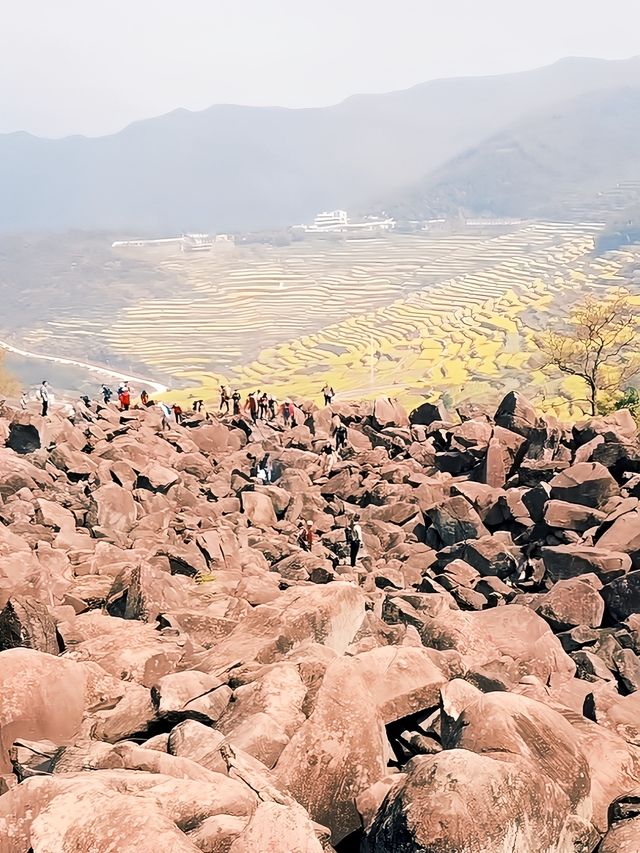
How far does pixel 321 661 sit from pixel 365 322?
130 m

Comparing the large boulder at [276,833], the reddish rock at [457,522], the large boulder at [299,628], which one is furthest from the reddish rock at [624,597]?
the large boulder at [276,833]

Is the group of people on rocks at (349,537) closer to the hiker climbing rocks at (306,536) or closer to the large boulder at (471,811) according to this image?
the hiker climbing rocks at (306,536)

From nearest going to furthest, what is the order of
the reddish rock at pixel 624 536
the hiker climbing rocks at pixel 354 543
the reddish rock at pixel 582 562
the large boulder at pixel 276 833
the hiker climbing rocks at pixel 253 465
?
the large boulder at pixel 276 833 → the reddish rock at pixel 582 562 → the reddish rock at pixel 624 536 → the hiker climbing rocks at pixel 354 543 → the hiker climbing rocks at pixel 253 465

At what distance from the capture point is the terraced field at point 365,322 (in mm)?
89375

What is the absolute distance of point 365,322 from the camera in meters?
136

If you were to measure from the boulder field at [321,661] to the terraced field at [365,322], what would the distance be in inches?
1414

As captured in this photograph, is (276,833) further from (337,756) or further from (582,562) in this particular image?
(582,562)

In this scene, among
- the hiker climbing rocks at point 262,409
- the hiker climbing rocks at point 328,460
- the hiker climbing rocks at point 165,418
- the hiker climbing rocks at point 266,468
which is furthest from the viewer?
the hiker climbing rocks at point 262,409

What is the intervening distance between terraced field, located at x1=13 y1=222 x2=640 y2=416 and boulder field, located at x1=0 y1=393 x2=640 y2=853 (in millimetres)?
35905

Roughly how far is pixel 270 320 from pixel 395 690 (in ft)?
472

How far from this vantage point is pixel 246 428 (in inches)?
1232

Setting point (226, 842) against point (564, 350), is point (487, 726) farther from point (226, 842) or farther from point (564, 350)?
point (564, 350)

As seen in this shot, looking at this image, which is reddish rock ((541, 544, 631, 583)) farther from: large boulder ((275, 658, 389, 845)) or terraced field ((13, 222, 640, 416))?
terraced field ((13, 222, 640, 416))

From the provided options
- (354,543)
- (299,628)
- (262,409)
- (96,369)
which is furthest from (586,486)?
(96,369)
